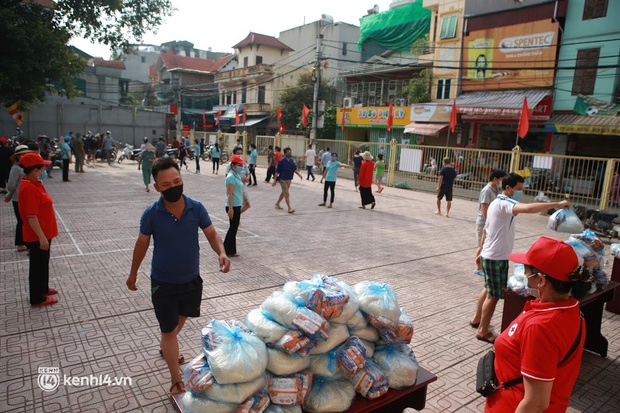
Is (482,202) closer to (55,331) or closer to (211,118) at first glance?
(55,331)

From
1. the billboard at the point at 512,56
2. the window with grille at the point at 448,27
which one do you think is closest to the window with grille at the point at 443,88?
the billboard at the point at 512,56

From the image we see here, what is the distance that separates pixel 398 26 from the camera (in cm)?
3130

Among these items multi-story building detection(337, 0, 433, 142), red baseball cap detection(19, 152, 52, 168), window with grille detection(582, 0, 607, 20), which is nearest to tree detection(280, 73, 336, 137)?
multi-story building detection(337, 0, 433, 142)

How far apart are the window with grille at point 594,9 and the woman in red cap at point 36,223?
71.0ft

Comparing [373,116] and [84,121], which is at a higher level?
[373,116]

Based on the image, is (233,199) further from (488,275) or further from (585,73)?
(585,73)

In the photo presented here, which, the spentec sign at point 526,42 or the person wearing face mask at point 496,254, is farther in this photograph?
the spentec sign at point 526,42

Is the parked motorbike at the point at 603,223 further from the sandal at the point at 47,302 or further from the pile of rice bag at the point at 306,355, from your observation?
the sandal at the point at 47,302

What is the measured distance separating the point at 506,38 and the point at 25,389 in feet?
77.8

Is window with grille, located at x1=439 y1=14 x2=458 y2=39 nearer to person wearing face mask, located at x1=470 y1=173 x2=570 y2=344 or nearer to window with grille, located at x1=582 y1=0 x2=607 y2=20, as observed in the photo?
window with grille, located at x1=582 y1=0 x2=607 y2=20

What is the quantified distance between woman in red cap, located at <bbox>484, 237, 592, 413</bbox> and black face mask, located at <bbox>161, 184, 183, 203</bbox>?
7.58ft

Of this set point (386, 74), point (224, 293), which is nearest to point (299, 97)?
point (386, 74)

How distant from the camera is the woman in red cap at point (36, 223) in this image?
15.0 feet

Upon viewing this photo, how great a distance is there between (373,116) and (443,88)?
17.2ft
